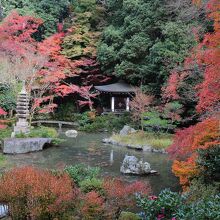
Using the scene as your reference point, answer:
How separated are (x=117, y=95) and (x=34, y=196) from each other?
21.6 m

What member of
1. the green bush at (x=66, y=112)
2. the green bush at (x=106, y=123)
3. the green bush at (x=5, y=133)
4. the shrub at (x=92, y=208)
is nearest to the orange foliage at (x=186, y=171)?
the shrub at (x=92, y=208)

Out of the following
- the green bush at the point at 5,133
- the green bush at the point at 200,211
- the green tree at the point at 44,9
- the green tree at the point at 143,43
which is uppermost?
the green tree at the point at 44,9

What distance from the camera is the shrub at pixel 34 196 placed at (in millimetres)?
5680

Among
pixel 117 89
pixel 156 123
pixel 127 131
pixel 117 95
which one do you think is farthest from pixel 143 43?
pixel 127 131

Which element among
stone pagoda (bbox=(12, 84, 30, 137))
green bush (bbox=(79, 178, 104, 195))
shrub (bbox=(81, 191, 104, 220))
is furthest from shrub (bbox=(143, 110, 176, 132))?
shrub (bbox=(81, 191, 104, 220))

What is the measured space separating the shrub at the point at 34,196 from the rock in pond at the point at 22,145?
980cm

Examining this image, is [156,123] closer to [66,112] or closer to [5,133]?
[5,133]

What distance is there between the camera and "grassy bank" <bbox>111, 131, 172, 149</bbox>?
18.0m

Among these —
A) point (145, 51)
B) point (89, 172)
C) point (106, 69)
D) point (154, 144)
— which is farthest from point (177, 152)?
point (106, 69)

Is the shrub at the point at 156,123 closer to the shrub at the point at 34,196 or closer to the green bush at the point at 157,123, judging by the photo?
the green bush at the point at 157,123

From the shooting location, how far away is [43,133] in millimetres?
17859

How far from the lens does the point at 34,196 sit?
5.68 m

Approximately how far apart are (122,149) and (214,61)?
10616mm

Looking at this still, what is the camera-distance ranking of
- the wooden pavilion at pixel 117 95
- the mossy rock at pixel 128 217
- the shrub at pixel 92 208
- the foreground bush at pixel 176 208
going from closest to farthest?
the foreground bush at pixel 176 208, the shrub at pixel 92 208, the mossy rock at pixel 128 217, the wooden pavilion at pixel 117 95
